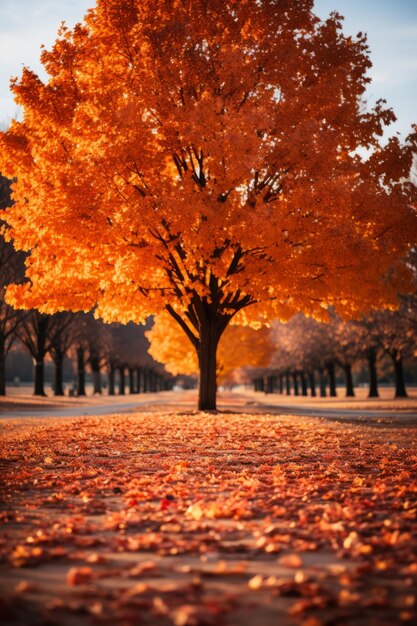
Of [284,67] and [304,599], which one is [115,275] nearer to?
[284,67]

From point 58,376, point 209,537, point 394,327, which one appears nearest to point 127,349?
point 58,376

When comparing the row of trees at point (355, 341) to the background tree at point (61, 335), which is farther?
the background tree at point (61, 335)

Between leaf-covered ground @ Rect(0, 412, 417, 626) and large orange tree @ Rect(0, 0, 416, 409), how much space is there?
632 centimetres

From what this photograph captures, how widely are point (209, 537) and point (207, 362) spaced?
1401 centimetres

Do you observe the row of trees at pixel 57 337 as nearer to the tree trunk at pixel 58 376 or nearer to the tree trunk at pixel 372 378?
the tree trunk at pixel 58 376

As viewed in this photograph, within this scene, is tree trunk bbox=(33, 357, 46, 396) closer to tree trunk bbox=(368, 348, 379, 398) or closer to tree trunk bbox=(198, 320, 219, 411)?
tree trunk bbox=(198, 320, 219, 411)

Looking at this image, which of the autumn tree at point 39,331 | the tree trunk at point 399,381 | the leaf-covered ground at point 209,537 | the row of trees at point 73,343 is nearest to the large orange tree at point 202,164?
the leaf-covered ground at point 209,537

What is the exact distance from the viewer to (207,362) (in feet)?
59.5

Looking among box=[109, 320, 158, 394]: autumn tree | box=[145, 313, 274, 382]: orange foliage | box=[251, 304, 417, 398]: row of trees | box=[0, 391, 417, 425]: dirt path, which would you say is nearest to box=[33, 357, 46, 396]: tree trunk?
box=[0, 391, 417, 425]: dirt path

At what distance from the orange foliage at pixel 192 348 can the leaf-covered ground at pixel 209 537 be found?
22590 mm

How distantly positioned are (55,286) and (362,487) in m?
11.6

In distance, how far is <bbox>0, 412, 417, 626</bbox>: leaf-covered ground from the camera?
285cm

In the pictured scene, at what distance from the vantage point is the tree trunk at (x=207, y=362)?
1783 centimetres

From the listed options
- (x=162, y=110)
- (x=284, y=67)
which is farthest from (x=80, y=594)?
(x=284, y=67)
